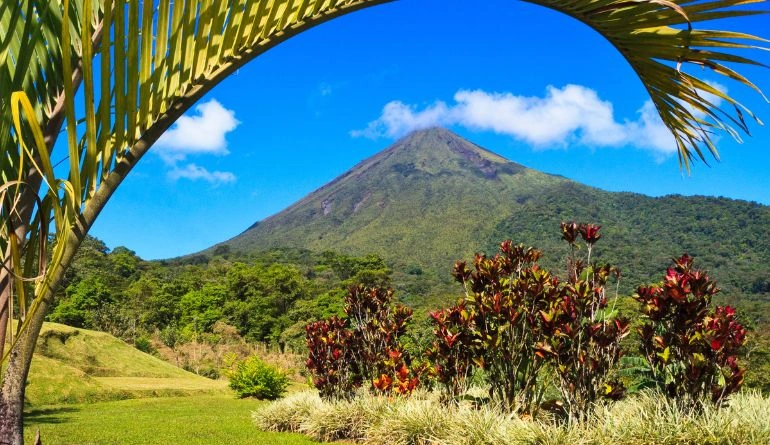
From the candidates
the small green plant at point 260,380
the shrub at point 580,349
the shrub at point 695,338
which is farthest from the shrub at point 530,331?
the small green plant at point 260,380

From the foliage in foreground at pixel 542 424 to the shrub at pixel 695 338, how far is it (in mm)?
160

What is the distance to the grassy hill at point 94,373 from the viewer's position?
477 inches

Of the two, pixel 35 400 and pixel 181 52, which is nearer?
pixel 181 52

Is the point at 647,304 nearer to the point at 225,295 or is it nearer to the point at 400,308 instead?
the point at 400,308

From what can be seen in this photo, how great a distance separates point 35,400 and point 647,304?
38.8 feet

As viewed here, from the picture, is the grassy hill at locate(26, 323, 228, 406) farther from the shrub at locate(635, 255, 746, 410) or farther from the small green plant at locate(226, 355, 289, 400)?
the shrub at locate(635, 255, 746, 410)

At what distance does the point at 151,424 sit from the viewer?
27.9 ft

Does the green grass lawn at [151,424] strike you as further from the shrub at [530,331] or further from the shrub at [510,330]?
the shrub at [510,330]

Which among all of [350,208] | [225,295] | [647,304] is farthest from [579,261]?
[350,208]

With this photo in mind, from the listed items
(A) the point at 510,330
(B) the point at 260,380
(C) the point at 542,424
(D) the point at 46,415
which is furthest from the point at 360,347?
(D) the point at 46,415

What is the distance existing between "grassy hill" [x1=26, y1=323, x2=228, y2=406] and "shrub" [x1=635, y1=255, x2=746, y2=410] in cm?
1182

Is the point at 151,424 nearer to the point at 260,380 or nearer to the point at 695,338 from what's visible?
the point at 260,380

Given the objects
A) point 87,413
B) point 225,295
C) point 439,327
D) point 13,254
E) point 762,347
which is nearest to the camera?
point 13,254

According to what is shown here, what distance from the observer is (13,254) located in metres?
1.30
